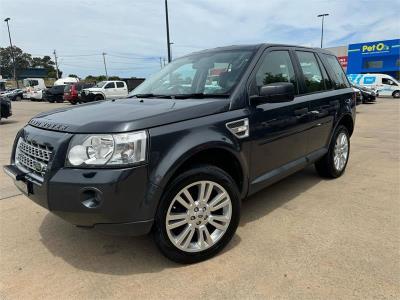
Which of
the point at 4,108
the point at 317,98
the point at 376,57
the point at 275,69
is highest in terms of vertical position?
the point at 376,57

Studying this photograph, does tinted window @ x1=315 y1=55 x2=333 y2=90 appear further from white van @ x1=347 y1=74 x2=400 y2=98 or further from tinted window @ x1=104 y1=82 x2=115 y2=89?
white van @ x1=347 y1=74 x2=400 y2=98

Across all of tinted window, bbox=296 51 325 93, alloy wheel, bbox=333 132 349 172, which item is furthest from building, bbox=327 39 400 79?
tinted window, bbox=296 51 325 93

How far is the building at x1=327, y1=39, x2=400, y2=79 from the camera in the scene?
4222cm

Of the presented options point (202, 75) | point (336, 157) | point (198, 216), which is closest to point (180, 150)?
point (198, 216)

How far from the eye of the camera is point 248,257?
9.87ft

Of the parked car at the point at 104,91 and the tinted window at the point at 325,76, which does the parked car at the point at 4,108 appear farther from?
the tinted window at the point at 325,76

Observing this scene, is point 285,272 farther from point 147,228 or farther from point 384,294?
point 147,228

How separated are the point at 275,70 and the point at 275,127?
652mm

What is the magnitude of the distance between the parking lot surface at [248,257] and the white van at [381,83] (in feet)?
93.6

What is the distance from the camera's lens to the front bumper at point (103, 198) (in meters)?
2.44

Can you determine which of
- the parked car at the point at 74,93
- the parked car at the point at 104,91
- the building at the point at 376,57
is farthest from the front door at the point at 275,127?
the building at the point at 376,57

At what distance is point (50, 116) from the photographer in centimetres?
312

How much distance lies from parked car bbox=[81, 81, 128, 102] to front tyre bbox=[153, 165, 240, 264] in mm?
21593

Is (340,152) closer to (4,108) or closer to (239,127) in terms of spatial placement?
(239,127)
